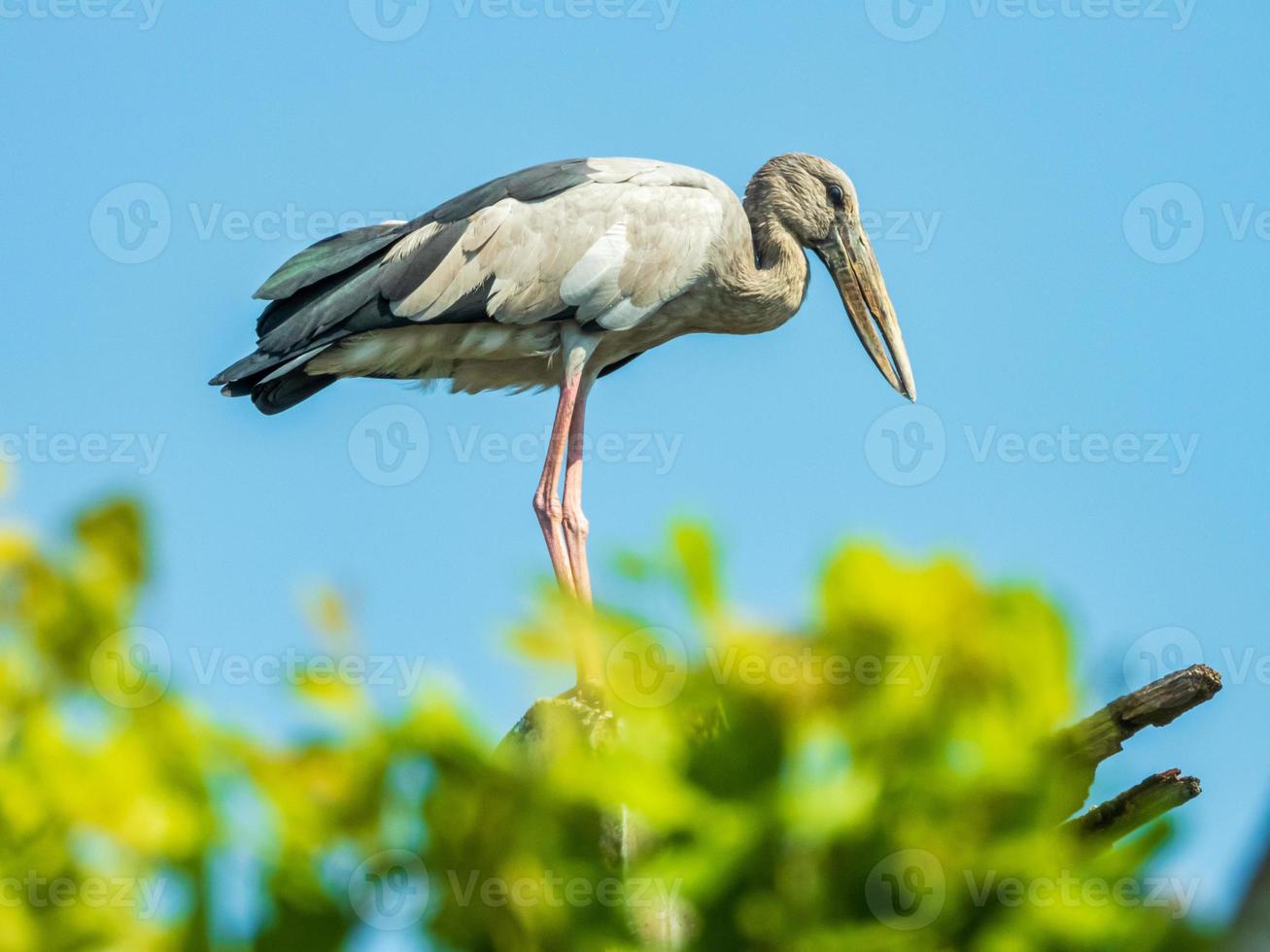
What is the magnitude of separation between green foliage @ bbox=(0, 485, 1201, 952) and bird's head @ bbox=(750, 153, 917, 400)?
705cm

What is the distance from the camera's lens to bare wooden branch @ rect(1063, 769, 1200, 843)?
138 inches

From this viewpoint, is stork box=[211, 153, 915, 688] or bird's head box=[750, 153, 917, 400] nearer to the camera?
stork box=[211, 153, 915, 688]

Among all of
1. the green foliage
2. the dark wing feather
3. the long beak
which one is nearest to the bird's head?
the long beak

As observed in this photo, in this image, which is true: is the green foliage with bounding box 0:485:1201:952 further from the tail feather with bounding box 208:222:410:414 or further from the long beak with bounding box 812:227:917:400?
the long beak with bounding box 812:227:917:400

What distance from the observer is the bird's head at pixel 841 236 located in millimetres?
8859

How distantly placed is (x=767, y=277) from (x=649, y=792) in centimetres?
682

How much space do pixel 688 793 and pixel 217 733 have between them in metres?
0.56

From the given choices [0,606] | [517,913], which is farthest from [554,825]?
[0,606]

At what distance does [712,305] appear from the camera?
838 centimetres

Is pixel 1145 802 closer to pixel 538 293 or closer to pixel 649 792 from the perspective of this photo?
pixel 649 792

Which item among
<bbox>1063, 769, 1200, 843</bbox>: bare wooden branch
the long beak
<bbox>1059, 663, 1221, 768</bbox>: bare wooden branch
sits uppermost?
the long beak

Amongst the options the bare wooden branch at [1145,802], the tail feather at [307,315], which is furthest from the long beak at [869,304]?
the bare wooden branch at [1145,802]

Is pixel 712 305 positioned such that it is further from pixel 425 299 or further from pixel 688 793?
pixel 688 793

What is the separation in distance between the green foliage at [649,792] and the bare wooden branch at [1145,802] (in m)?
1.57
